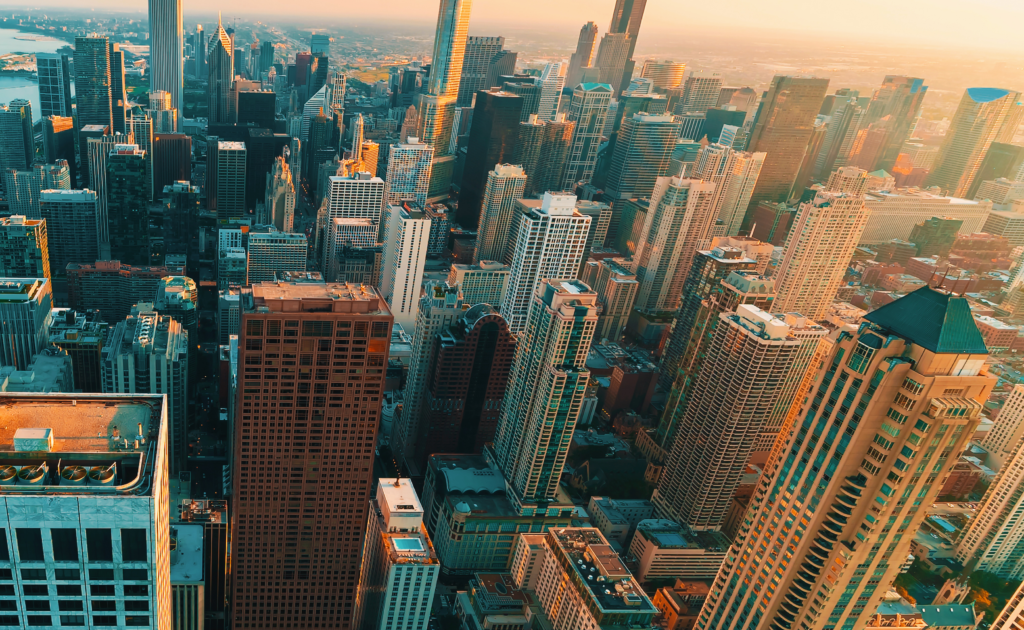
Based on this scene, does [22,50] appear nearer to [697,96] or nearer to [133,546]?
[697,96]

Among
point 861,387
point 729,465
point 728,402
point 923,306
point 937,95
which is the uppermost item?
point 937,95

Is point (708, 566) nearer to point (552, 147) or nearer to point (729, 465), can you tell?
point (729, 465)

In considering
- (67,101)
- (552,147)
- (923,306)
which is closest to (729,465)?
(923,306)

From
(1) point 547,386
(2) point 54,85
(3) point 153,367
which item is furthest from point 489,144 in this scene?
(2) point 54,85

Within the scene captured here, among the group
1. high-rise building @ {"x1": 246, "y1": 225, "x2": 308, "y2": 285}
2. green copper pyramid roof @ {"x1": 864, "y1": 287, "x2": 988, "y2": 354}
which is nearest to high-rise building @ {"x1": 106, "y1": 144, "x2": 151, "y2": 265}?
high-rise building @ {"x1": 246, "y1": 225, "x2": 308, "y2": 285}

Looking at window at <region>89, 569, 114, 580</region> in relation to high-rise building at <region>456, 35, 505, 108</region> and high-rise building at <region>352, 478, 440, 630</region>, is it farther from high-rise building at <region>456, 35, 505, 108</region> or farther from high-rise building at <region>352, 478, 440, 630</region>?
high-rise building at <region>456, 35, 505, 108</region>

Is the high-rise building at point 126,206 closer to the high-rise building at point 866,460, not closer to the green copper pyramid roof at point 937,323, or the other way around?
the high-rise building at point 866,460

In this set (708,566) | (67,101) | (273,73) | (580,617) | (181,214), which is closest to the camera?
(580,617)
